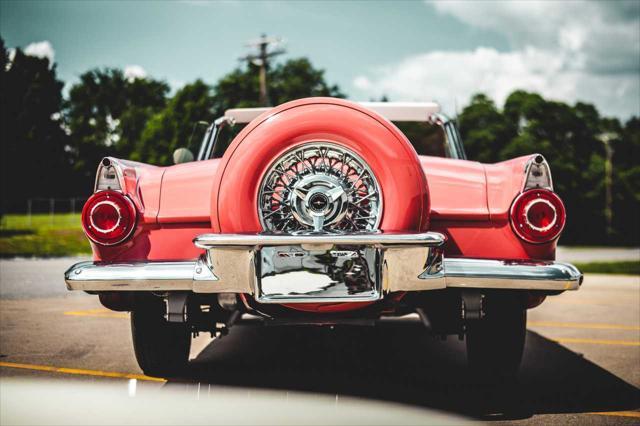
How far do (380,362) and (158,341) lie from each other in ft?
5.09

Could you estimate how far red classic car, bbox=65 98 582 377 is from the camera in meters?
2.74

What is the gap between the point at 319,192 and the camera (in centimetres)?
288

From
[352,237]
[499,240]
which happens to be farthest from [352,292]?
[499,240]

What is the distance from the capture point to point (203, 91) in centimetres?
4622

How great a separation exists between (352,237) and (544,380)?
6.55 feet

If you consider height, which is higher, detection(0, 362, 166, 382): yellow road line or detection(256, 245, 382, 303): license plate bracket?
detection(256, 245, 382, 303): license plate bracket

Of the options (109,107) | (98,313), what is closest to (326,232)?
(98,313)

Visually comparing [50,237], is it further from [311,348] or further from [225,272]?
[225,272]

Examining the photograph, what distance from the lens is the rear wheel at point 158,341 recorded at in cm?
353

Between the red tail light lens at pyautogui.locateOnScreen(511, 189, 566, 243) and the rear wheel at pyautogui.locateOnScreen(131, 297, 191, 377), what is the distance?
180cm

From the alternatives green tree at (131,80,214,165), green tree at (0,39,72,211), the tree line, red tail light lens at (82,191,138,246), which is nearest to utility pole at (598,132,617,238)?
the tree line

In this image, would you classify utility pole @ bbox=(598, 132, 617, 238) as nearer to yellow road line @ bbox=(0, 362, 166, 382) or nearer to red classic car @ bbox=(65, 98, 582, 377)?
red classic car @ bbox=(65, 98, 582, 377)

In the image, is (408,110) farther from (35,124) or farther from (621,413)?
(35,124)

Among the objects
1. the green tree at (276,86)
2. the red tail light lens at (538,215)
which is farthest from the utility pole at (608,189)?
the red tail light lens at (538,215)
